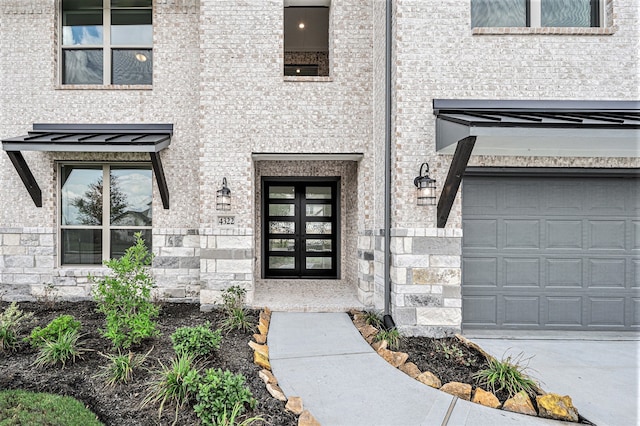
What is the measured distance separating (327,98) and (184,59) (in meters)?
2.74

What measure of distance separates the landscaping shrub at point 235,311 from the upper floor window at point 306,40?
572 cm

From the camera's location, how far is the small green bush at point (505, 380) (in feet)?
10.4

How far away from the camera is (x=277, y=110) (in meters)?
5.44

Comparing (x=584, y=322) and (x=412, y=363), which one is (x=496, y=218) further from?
(x=412, y=363)

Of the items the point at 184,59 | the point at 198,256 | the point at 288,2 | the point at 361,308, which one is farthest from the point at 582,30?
the point at 198,256

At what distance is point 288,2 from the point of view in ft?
20.0

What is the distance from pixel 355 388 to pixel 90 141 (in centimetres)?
525

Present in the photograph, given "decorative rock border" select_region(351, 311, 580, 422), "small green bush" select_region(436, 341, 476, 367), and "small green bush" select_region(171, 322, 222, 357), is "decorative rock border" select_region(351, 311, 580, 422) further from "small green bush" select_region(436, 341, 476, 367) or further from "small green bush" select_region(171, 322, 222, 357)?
"small green bush" select_region(171, 322, 222, 357)

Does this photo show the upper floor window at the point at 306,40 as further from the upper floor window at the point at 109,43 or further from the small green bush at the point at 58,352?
the small green bush at the point at 58,352

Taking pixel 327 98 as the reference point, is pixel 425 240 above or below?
below

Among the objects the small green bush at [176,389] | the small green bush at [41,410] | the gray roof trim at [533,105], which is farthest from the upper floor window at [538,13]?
the small green bush at [41,410]

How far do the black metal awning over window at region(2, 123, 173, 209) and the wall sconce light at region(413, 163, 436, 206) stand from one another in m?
4.06

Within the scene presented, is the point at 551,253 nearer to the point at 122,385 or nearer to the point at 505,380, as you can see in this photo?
the point at 505,380

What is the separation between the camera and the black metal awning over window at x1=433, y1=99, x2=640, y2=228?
356cm
